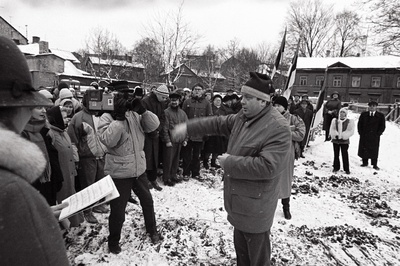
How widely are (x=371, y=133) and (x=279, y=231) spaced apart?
637cm

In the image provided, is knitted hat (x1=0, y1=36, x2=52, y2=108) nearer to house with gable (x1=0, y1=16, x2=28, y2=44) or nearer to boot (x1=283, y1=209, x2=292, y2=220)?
boot (x1=283, y1=209, x2=292, y2=220)

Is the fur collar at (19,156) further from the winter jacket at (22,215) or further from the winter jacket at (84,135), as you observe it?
the winter jacket at (84,135)

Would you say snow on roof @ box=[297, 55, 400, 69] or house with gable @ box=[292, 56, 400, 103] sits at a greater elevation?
snow on roof @ box=[297, 55, 400, 69]

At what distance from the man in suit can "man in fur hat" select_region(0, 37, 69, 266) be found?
9922mm

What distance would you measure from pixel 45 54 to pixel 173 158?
42908 millimetres

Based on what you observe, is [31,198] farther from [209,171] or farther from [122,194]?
[209,171]

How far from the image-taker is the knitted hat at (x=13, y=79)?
35.8 inches

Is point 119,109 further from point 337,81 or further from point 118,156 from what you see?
point 337,81

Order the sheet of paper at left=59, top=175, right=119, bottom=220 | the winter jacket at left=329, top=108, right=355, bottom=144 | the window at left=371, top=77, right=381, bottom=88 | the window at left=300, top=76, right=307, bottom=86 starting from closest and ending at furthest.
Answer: the sheet of paper at left=59, top=175, right=119, bottom=220
the winter jacket at left=329, top=108, right=355, bottom=144
the window at left=371, top=77, right=381, bottom=88
the window at left=300, top=76, right=307, bottom=86

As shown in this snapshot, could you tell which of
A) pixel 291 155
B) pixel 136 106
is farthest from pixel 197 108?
pixel 136 106

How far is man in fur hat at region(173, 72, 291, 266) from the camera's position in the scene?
8.09ft

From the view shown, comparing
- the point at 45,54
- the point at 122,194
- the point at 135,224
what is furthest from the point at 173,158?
the point at 45,54

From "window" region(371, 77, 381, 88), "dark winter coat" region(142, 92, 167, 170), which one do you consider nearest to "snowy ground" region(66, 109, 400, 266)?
"dark winter coat" region(142, 92, 167, 170)

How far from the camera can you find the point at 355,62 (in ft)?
148
